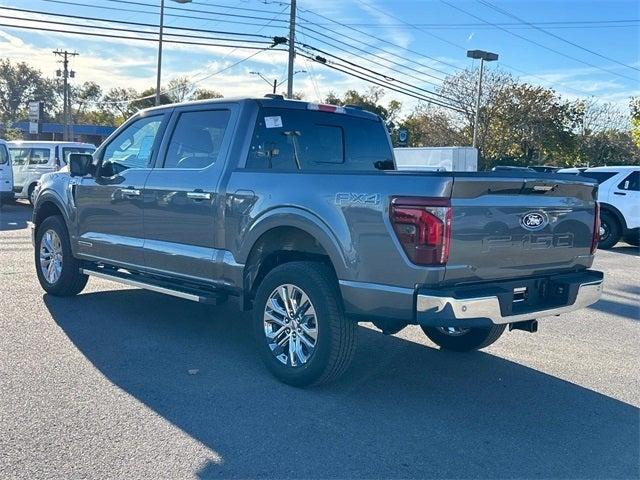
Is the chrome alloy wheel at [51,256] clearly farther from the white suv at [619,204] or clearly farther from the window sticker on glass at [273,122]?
the white suv at [619,204]

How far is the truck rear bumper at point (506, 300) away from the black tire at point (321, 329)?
26.2 inches

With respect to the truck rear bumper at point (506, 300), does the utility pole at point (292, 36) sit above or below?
above

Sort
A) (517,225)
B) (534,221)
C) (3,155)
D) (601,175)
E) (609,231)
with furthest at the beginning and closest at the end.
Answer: (3,155)
(601,175)
(609,231)
(534,221)
(517,225)

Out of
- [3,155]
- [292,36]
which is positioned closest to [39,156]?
[3,155]

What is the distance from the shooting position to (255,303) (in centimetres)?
493

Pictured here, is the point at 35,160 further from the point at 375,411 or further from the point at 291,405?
the point at 375,411

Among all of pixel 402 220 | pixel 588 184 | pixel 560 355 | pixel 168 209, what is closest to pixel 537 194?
pixel 588 184

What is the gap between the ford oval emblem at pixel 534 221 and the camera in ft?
13.9

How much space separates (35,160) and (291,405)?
17.7m

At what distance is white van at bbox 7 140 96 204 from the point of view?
Answer: 19359 mm

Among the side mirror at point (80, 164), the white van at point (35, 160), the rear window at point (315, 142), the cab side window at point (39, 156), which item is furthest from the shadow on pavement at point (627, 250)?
the cab side window at point (39, 156)

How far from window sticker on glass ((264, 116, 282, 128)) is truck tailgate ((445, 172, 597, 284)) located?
1952 mm

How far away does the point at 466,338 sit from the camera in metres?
5.58

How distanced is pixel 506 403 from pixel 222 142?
2.94m
